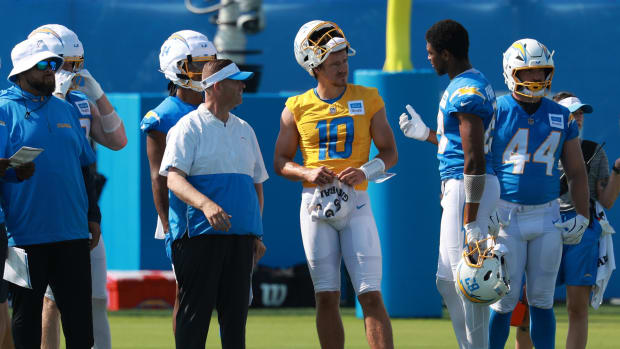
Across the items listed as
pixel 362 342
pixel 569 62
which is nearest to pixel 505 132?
pixel 362 342

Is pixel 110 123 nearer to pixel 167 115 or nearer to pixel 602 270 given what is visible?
pixel 167 115

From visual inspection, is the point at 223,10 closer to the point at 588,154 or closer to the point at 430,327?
the point at 430,327

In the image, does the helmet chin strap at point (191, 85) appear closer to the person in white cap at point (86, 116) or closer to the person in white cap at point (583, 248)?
the person in white cap at point (86, 116)

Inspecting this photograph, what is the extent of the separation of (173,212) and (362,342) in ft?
13.1

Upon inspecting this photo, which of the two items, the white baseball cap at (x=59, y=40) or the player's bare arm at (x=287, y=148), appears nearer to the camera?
the white baseball cap at (x=59, y=40)

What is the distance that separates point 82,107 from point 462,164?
220 cm

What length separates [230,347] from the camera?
617 centimetres

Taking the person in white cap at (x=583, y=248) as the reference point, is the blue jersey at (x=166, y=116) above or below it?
above

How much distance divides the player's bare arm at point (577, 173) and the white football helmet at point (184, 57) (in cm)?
216

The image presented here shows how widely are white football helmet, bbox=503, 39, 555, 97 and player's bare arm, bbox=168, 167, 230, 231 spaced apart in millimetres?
2104

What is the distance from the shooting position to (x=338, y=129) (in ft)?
23.5

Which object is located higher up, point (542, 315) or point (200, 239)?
point (200, 239)

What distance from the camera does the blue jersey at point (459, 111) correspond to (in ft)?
22.0

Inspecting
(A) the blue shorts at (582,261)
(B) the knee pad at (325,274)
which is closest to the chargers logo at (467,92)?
(B) the knee pad at (325,274)
